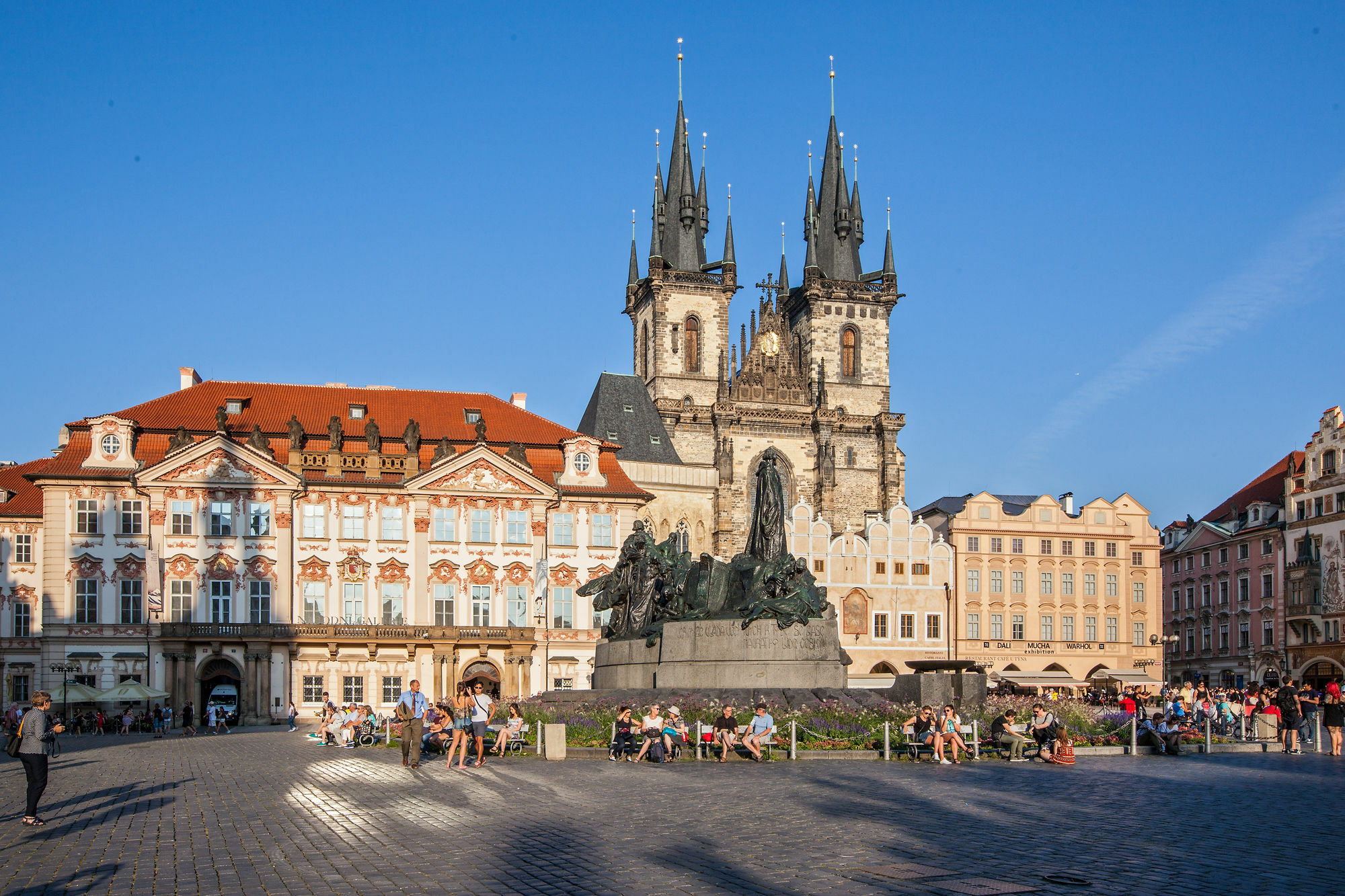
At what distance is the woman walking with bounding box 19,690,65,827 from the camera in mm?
15312

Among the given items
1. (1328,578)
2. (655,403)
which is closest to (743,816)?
(1328,578)

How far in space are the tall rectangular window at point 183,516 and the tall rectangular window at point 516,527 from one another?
1101cm

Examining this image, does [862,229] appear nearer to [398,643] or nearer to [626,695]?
[398,643]

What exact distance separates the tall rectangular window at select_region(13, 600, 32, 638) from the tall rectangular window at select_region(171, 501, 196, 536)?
6057 mm

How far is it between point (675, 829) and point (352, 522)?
134 feet

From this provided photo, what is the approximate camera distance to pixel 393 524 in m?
53.6

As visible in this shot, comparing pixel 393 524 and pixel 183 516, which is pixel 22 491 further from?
pixel 393 524

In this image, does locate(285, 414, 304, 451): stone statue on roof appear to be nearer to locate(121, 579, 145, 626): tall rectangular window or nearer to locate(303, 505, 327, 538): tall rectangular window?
locate(303, 505, 327, 538): tall rectangular window

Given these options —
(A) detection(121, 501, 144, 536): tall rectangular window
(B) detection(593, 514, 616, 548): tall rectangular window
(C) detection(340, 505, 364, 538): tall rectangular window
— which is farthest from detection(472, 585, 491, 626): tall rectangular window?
(A) detection(121, 501, 144, 536): tall rectangular window

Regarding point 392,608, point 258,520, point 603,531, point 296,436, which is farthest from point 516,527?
point 258,520

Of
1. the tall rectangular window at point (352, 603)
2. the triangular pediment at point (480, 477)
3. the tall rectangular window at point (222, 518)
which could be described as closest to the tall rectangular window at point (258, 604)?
the tall rectangular window at point (222, 518)

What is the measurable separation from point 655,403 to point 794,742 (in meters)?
65.9

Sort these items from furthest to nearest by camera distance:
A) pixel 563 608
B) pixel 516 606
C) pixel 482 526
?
pixel 563 608 < pixel 482 526 < pixel 516 606

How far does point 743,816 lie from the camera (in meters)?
15.2
